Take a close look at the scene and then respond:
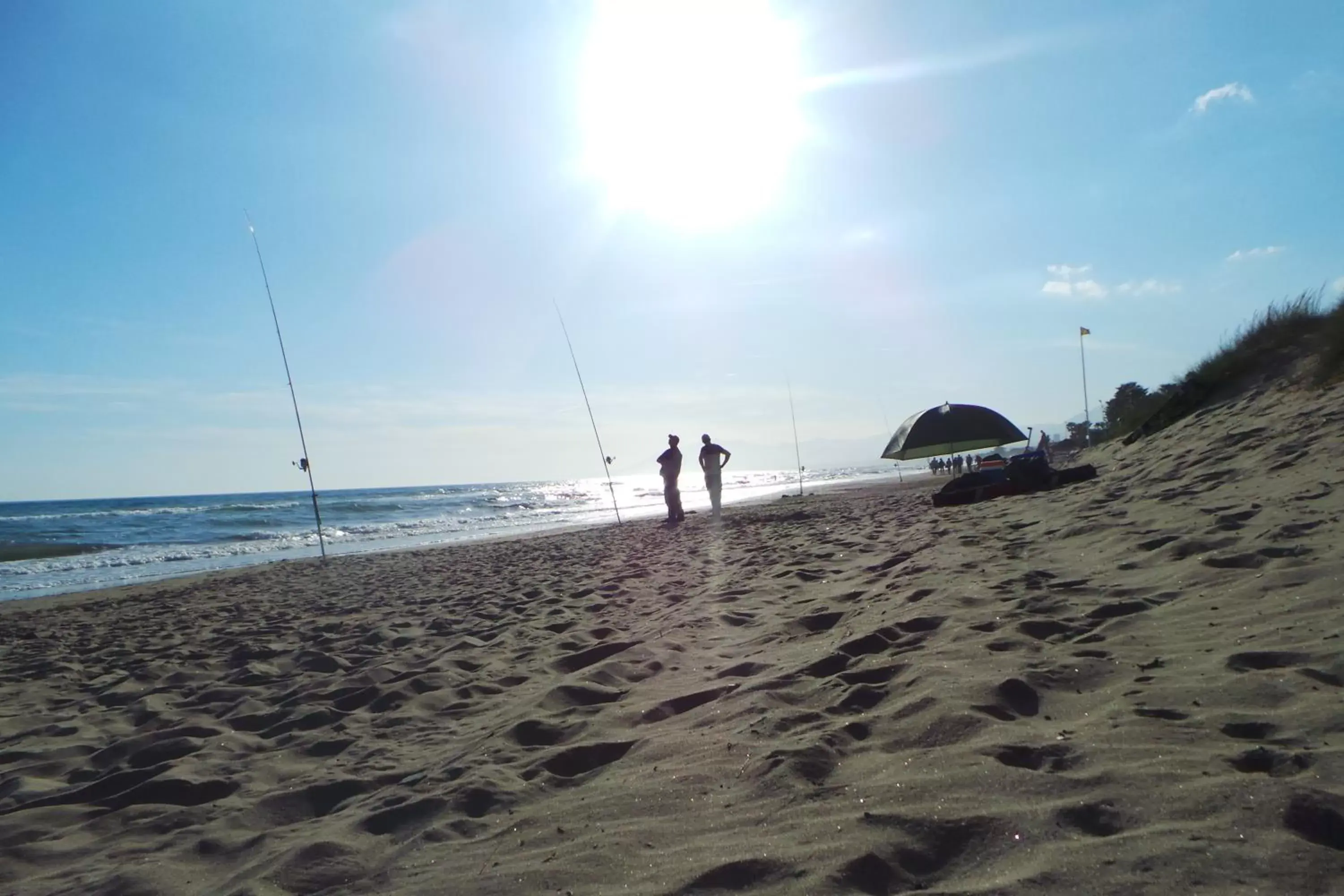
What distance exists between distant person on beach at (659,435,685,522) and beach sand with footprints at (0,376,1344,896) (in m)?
7.47

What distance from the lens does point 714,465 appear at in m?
13.0

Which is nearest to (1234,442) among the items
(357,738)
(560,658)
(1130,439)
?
(1130,439)

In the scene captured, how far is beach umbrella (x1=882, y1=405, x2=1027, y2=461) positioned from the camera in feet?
35.1

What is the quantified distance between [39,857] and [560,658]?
2.28 meters

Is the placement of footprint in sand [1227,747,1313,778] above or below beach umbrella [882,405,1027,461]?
below

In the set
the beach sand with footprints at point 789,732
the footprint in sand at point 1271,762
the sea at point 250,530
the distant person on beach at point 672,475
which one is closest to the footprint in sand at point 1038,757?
the beach sand with footprints at point 789,732

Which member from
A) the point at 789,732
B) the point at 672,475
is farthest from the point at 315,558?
the point at 789,732

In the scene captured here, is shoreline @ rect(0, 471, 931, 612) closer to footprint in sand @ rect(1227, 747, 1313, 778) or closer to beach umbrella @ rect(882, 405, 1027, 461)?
beach umbrella @ rect(882, 405, 1027, 461)

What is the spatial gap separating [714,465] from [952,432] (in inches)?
151

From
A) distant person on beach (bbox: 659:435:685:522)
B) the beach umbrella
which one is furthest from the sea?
the beach umbrella

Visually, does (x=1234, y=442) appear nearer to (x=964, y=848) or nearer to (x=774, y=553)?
(x=774, y=553)

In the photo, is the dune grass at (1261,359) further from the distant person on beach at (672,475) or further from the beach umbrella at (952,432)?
the distant person on beach at (672,475)

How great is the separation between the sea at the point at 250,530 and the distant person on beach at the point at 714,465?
5.36 m

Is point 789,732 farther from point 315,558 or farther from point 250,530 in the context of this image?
point 250,530
